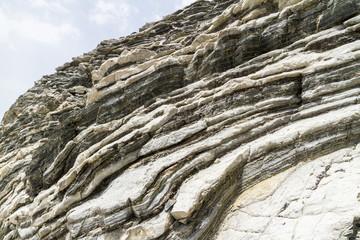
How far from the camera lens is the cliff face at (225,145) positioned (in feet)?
24.0

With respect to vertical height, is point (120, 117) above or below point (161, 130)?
above

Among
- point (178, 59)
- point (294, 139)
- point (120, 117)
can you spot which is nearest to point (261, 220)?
point (294, 139)

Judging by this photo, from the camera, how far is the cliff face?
730 cm

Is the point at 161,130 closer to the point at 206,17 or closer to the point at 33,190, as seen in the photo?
the point at 33,190

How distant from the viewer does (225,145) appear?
9.75m

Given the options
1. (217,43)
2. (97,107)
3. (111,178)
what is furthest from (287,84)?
(97,107)

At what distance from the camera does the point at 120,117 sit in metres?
15.3

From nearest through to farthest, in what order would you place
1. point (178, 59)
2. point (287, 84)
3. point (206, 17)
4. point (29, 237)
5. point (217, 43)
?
point (287, 84) → point (29, 237) → point (217, 43) → point (178, 59) → point (206, 17)

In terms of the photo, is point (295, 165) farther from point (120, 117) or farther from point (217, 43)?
point (120, 117)

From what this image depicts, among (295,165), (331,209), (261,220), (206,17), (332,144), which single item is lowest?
(261,220)

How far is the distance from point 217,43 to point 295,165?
10.2 m

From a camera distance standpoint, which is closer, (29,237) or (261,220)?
(261,220)

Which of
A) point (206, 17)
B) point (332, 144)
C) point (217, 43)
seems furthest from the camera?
point (206, 17)

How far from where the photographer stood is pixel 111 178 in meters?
11.3
